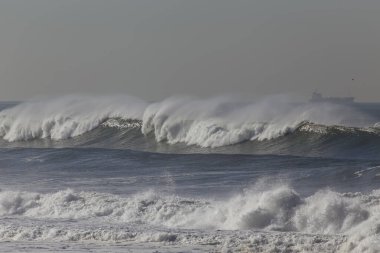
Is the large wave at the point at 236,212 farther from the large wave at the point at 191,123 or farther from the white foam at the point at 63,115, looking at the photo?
the white foam at the point at 63,115

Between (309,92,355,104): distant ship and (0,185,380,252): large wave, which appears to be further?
(309,92,355,104): distant ship

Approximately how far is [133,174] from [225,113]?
11112 mm

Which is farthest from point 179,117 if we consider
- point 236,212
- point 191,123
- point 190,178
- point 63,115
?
point 236,212

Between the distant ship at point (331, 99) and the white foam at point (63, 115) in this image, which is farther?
the distant ship at point (331, 99)

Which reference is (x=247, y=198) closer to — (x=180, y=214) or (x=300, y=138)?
(x=180, y=214)

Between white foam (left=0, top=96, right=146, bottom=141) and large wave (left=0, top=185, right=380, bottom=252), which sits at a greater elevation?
white foam (left=0, top=96, right=146, bottom=141)

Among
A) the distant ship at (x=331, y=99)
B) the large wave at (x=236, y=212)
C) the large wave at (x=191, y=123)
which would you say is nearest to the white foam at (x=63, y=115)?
the large wave at (x=191, y=123)

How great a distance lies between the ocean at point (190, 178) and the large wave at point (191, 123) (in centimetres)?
8

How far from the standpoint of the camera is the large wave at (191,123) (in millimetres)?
31484

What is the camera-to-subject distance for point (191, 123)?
35.1m

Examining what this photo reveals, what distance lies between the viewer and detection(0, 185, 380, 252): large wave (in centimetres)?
1562

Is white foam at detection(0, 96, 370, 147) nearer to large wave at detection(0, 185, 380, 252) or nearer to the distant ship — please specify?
large wave at detection(0, 185, 380, 252)

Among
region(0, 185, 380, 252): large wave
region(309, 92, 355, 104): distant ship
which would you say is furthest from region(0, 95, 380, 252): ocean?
region(309, 92, 355, 104): distant ship

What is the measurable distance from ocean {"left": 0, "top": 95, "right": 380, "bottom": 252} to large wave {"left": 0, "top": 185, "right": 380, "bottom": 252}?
0.03 metres
